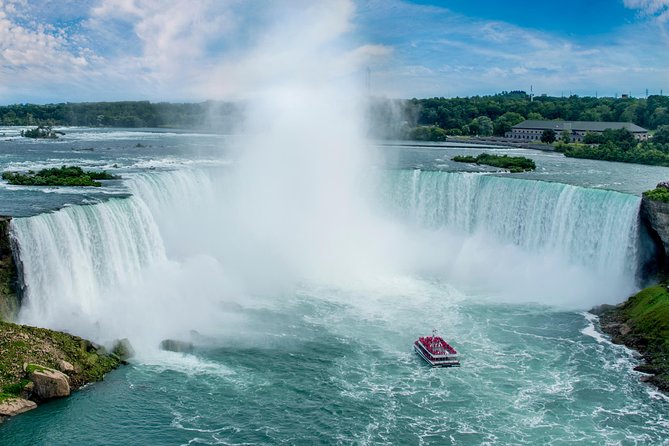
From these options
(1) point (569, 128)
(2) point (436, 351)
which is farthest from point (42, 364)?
(1) point (569, 128)

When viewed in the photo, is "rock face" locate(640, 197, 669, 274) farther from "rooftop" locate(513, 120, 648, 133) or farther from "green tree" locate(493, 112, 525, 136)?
"green tree" locate(493, 112, 525, 136)

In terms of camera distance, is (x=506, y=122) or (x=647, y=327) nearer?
(x=647, y=327)

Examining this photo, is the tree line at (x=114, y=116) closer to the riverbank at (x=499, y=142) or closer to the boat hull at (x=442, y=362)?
the riverbank at (x=499, y=142)

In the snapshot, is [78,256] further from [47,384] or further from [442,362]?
[442,362]

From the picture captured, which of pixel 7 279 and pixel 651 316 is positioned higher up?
pixel 7 279

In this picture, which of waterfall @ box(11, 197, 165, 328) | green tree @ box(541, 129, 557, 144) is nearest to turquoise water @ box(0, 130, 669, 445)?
waterfall @ box(11, 197, 165, 328)

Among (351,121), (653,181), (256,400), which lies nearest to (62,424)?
(256,400)
